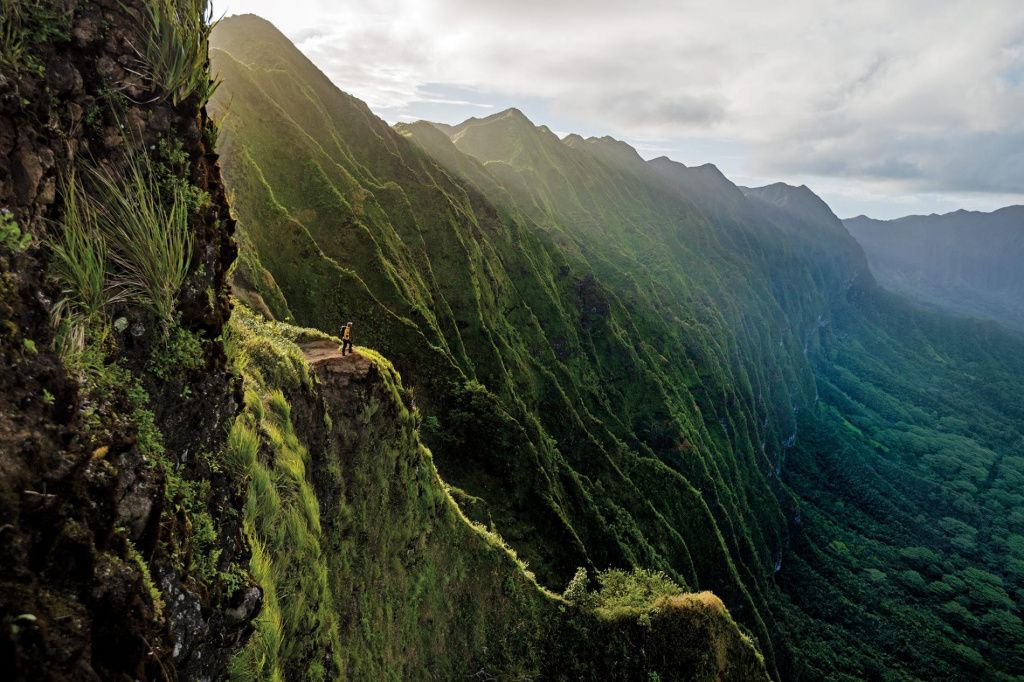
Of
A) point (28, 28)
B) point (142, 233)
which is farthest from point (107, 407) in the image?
point (28, 28)

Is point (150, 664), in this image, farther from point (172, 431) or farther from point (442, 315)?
point (442, 315)

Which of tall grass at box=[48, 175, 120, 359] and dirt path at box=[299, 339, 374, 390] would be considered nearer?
tall grass at box=[48, 175, 120, 359]

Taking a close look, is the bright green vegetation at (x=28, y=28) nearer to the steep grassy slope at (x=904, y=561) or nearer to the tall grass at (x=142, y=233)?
the tall grass at (x=142, y=233)

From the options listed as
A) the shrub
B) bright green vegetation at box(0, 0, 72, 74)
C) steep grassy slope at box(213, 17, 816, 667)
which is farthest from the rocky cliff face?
the shrub

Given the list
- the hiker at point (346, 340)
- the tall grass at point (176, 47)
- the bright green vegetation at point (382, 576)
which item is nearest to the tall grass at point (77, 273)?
the tall grass at point (176, 47)

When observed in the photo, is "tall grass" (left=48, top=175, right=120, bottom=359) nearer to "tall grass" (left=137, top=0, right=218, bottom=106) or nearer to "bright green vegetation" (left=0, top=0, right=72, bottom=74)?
"bright green vegetation" (left=0, top=0, right=72, bottom=74)
